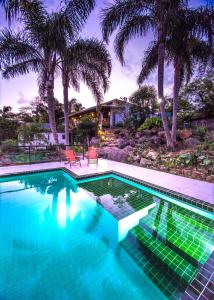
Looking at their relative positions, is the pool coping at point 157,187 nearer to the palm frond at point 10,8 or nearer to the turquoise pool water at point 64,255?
the turquoise pool water at point 64,255

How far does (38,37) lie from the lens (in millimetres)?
7562

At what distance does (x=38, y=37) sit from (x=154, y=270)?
9.58 metres

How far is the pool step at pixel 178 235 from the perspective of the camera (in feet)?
8.10

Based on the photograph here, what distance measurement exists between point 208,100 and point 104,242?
15.5m

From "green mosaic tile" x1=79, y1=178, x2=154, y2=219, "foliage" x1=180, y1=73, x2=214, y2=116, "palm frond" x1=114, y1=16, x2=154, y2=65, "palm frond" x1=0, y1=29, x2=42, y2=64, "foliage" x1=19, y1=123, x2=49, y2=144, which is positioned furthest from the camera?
"foliage" x1=180, y1=73, x2=214, y2=116

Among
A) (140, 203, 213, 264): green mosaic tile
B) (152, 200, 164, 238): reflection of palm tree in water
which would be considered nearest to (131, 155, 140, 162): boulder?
(152, 200, 164, 238): reflection of palm tree in water

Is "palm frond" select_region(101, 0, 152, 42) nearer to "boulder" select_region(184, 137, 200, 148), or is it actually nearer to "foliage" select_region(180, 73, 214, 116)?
"boulder" select_region(184, 137, 200, 148)

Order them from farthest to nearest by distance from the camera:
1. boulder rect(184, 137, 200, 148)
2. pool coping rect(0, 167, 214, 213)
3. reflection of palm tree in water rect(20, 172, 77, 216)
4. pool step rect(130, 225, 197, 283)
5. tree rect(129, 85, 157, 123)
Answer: tree rect(129, 85, 157, 123), boulder rect(184, 137, 200, 148), reflection of palm tree in water rect(20, 172, 77, 216), pool coping rect(0, 167, 214, 213), pool step rect(130, 225, 197, 283)

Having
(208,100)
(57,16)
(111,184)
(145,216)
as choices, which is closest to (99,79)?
(57,16)

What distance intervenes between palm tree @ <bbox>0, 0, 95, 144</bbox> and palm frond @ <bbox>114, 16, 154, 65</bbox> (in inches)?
69.0

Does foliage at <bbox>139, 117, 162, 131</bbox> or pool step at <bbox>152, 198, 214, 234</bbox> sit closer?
pool step at <bbox>152, 198, 214, 234</bbox>

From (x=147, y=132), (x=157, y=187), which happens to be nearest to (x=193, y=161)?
(x=157, y=187)

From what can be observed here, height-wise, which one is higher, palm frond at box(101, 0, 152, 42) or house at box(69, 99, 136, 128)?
palm frond at box(101, 0, 152, 42)

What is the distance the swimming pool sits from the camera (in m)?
2.01
